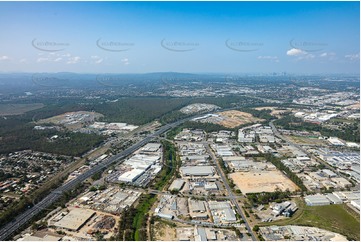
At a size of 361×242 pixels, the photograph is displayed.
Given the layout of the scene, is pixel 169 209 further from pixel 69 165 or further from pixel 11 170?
pixel 11 170

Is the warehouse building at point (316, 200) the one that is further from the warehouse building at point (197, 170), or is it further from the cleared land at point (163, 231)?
the cleared land at point (163, 231)

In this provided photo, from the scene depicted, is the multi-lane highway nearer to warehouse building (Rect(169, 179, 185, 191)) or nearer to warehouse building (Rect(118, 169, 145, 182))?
warehouse building (Rect(118, 169, 145, 182))

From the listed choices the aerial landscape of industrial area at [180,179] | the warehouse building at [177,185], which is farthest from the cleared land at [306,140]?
the warehouse building at [177,185]

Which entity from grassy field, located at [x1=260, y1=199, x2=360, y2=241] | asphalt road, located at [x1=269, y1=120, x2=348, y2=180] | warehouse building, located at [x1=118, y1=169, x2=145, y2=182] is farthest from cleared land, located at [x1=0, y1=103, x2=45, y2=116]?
grassy field, located at [x1=260, y1=199, x2=360, y2=241]

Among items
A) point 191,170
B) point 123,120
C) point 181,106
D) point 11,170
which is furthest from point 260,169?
point 181,106

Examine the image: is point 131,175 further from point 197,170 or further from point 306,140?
point 306,140
